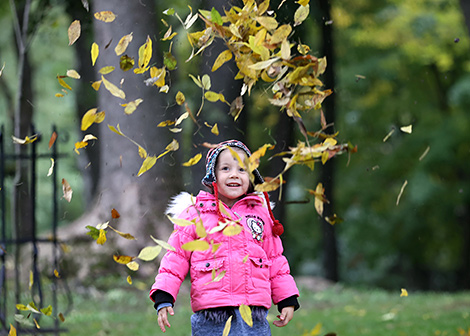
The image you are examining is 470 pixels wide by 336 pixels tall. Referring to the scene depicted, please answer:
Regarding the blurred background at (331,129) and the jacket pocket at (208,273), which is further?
the blurred background at (331,129)

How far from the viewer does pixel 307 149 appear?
3227mm

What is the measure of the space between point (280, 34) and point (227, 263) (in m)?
1.09

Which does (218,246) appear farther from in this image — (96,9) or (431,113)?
(431,113)

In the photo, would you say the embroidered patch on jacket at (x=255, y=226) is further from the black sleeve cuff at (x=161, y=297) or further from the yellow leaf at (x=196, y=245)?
the black sleeve cuff at (x=161, y=297)

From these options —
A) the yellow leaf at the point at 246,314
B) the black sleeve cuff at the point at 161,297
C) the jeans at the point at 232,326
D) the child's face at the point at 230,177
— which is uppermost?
the child's face at the point at 230,177

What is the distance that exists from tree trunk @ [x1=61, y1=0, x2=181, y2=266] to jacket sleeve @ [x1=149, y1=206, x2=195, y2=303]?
599 centimetres

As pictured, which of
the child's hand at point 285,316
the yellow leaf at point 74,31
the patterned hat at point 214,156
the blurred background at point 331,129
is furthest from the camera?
the blurred background at point 331,129

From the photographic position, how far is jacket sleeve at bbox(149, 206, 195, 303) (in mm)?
3039

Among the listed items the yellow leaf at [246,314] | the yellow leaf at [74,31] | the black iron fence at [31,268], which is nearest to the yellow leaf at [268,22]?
the yellow leaf at [74,31]

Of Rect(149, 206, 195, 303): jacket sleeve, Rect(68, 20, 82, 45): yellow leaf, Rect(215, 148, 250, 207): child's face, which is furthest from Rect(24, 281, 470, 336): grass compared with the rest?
Rect(68, 20, 82, 45): yellow leaf

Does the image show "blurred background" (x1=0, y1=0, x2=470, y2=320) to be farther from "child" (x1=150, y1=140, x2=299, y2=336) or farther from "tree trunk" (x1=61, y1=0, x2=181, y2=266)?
"child" (x1=150, y1=140, x2=299, y2=336)

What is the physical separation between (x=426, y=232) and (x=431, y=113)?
3853 mm

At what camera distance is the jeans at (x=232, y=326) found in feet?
10.0

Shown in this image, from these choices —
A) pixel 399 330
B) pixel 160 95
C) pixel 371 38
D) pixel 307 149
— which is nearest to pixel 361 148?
pixel 371 38
